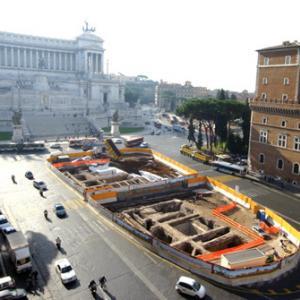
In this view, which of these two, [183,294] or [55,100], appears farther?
[55,100]

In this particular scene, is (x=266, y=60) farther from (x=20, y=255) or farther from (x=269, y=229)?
(x=20, y=255)

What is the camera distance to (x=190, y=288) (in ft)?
70.6

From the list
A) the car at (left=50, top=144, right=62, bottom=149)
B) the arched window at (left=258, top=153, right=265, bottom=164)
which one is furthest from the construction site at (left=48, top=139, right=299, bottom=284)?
the car at (left=50, top=144, right=62, bottom=149)

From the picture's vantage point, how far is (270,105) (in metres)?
51.0

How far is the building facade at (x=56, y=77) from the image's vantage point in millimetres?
101375

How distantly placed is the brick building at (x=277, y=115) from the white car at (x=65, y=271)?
35106 mm

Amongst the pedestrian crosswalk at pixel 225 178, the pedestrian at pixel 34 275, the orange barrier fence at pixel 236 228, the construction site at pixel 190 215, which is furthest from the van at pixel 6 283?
the pedestrian crosswalk at pixel 225 178

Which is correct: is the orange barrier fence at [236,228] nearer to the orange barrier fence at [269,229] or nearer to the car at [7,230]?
the orange barrier fence at [269,229]

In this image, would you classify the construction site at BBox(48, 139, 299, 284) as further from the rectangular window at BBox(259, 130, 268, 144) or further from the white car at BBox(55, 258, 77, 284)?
the rectangular window at BBox(259, 130, 268, 144)

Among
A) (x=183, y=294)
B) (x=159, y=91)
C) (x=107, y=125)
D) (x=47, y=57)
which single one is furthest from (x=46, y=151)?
(x=159, y=91)

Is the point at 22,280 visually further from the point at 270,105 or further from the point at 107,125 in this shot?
the point at 107,125

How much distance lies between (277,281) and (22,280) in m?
17.4

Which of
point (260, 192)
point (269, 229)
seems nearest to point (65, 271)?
point (269, 229)

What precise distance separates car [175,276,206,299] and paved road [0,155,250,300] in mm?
489
